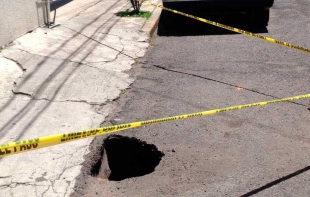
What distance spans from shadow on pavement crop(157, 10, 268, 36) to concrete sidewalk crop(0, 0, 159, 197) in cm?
64

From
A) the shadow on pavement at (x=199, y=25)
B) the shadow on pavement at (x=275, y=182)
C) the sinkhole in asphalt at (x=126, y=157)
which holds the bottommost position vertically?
the sinkhole in asphalt at (x=126, y=157)

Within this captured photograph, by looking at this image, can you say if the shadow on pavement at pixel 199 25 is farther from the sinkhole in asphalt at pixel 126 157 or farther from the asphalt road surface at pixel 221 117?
the sinkhole in asphalt at pixel 126 157

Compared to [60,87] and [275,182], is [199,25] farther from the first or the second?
[275,182]

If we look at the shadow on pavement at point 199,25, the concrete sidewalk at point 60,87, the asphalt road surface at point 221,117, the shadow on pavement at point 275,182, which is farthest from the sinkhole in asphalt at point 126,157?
the shadow on pavement at point 199,25

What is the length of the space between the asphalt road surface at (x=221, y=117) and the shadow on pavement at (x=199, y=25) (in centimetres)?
27

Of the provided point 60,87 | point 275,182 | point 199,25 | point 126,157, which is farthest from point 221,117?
point 199,25

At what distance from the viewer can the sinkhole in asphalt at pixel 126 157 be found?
4.91m

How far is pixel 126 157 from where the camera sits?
5082 mm

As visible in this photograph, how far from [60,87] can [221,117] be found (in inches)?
87.4

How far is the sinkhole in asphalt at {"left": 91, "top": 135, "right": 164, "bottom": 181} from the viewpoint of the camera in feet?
16.1

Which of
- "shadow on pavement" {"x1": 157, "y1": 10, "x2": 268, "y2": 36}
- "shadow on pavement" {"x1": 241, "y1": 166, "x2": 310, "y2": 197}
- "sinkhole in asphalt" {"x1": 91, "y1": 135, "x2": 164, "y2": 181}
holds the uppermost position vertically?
"shadow on pavement" {"x1": 241, "y1": 166, "x2": 310, "y2": 197}

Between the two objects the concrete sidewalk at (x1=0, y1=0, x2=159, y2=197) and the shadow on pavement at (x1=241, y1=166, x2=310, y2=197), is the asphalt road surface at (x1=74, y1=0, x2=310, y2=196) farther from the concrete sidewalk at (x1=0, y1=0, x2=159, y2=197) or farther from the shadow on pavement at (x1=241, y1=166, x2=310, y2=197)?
the concrete sidewalk at (x1=0, y1=0, x2=159, y2=197)

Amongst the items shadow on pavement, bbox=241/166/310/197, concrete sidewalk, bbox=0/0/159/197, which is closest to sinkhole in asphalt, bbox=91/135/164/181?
concrete sidewalk, bbox=0/0/159/197

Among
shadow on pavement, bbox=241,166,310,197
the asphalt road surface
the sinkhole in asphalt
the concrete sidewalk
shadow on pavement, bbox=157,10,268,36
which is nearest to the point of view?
shadow on pavement, bbox=241,166,310,197
